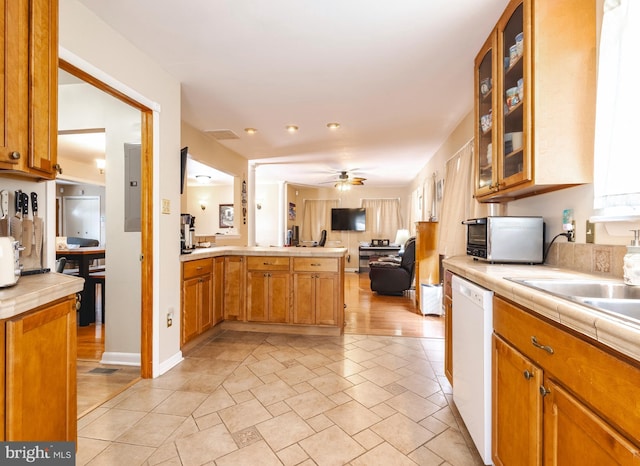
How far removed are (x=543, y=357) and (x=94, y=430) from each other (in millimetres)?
2254

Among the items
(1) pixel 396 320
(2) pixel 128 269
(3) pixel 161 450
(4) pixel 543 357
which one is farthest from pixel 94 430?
(1) pixel 396 320

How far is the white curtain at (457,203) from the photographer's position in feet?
10.7

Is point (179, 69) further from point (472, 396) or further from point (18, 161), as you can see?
point (472, 396)

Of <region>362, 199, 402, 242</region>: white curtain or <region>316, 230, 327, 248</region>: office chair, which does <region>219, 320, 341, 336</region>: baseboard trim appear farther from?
<region>362, 199, 402, 242</region>: white curtain

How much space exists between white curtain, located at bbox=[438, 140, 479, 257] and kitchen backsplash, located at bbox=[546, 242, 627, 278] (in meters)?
1.38

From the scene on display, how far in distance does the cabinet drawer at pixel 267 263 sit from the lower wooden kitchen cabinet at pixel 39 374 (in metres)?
2.11

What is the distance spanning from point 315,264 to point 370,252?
5.32 m

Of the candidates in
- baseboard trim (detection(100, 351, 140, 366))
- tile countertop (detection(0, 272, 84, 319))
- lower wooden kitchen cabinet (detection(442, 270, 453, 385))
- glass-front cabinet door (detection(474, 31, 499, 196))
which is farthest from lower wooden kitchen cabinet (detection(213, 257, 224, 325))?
glass-front cabinet door (detection(474, 31, 499, 196))

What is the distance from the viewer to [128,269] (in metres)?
2.65

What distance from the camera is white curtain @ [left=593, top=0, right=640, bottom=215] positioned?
125 cm

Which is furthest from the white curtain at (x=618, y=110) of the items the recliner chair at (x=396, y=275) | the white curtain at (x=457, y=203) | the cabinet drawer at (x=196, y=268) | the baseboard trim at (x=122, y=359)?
the recliner chair at (x=396, y=275)

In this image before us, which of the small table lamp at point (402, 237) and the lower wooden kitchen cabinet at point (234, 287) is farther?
the small table lamp at point (402, 237)

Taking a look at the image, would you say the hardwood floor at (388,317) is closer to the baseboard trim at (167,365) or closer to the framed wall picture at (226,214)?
the baseboard trim at (167,365)

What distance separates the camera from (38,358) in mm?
1131
